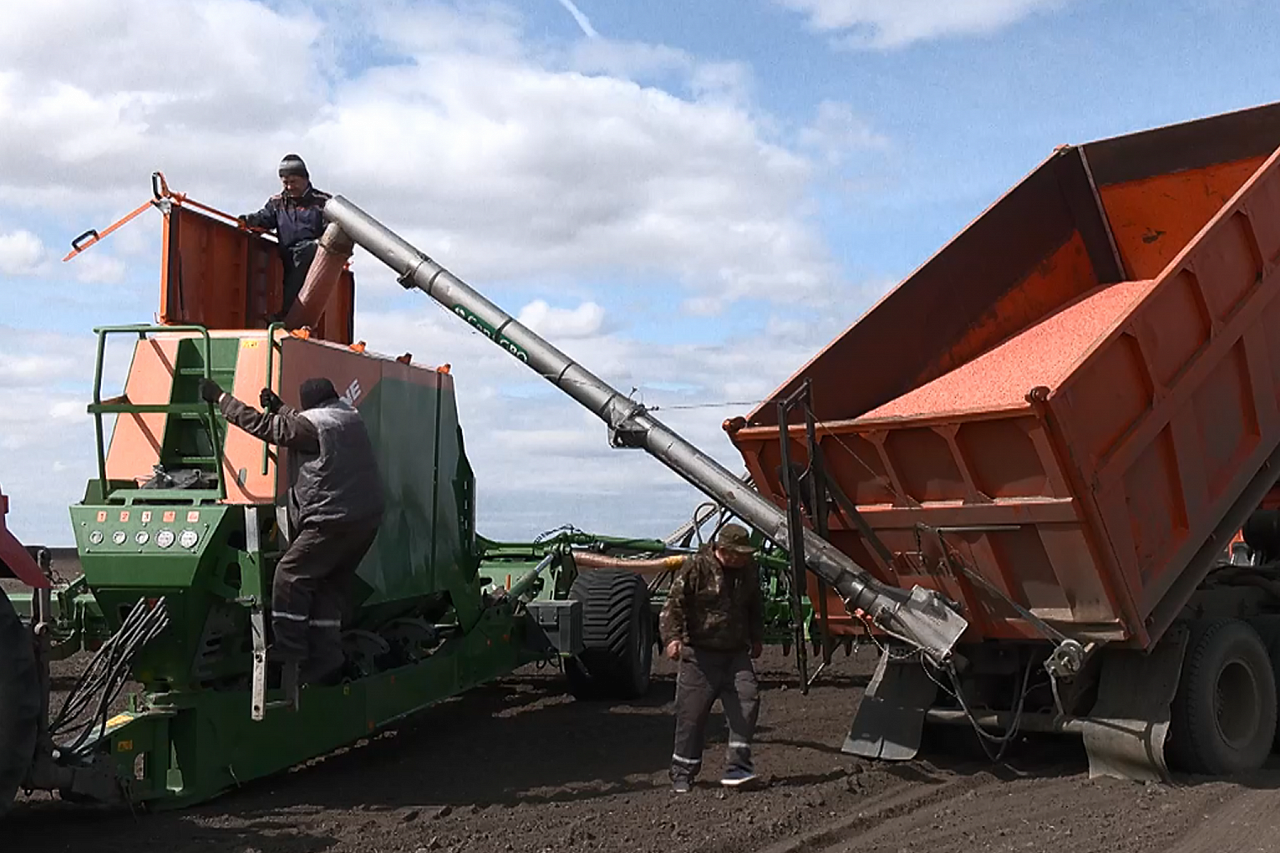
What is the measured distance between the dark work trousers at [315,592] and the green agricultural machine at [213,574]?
0.10m

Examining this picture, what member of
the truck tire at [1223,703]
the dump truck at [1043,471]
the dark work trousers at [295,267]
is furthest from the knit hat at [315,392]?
the truck tire at [1223,703]

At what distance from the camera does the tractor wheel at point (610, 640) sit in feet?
34.0

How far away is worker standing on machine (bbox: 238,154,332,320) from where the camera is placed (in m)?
8.84

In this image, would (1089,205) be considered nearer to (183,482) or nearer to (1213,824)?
(1213,824)

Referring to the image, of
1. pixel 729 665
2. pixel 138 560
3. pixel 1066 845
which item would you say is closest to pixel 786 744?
pixel 729 665

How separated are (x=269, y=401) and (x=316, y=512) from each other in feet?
1.92

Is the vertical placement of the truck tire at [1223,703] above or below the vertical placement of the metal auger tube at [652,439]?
below

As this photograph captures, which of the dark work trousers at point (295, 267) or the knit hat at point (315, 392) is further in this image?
the dark work trousers at point (295, 267)

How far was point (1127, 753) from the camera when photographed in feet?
23.8

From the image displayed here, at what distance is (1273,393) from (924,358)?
6.56 ft

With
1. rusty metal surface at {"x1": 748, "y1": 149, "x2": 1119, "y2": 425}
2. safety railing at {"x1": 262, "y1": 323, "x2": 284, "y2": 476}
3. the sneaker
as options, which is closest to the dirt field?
the sneaker

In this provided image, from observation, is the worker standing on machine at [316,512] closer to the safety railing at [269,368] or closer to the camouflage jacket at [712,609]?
the safety railing at [269,368]

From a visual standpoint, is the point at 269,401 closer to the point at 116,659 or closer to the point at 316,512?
the point at 316,512

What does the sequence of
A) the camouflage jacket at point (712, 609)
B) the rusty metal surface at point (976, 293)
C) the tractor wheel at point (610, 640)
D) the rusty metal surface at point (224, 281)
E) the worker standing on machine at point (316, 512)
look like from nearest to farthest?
the worker standing on machine at point (316, 512), the camouflage jacket at point (712, 609), the rusty metal surface at point (224, 281), the rusty metal surface at point (976, 293), the tractor wheel at point (610, 640)
